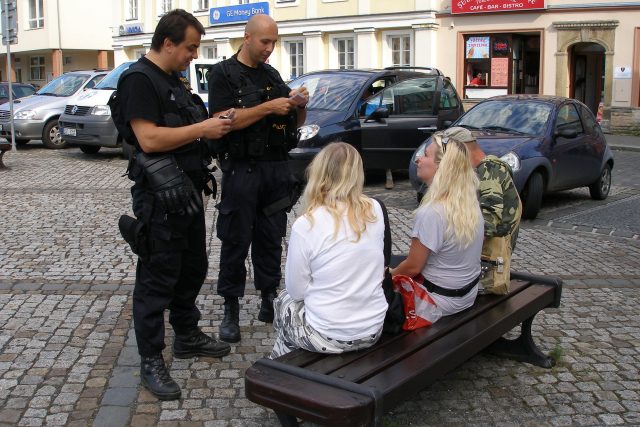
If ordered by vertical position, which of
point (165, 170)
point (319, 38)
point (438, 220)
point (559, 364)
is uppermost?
point (319, 38)

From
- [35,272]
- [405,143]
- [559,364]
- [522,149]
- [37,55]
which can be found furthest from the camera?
[37,55]

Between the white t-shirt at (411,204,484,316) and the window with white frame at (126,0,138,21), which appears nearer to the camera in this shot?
the white t-shirt at (411,204,484,316)

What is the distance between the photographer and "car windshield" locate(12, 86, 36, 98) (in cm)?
2237

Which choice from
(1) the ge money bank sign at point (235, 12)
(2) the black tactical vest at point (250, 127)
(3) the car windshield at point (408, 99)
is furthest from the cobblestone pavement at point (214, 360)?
(1) the ge money bank sign at point (235, 12)

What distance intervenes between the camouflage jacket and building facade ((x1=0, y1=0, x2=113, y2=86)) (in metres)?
41.8

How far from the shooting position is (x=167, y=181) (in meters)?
4.06

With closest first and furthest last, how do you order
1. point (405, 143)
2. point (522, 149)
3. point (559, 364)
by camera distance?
point (559, 364) → point (522, 149) → point (405, 143)

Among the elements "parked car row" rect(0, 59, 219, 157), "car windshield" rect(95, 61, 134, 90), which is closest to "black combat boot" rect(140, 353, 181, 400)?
"parked car row" rect(0, 59, 219, 157)

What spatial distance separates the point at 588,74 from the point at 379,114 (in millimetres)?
16797

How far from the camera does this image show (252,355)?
4.95 m

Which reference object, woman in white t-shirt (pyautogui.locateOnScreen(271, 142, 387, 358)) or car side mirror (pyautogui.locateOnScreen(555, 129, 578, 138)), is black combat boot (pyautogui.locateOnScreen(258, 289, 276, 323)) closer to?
woman in white t-shirt (pyautogui.locateOnScreen(271, 142, 387, 358))

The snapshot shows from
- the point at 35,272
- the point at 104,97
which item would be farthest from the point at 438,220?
the point at 104,97

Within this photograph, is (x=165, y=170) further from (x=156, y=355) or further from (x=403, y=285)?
(x=403, y=285)

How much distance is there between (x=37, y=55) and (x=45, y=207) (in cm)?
4028
